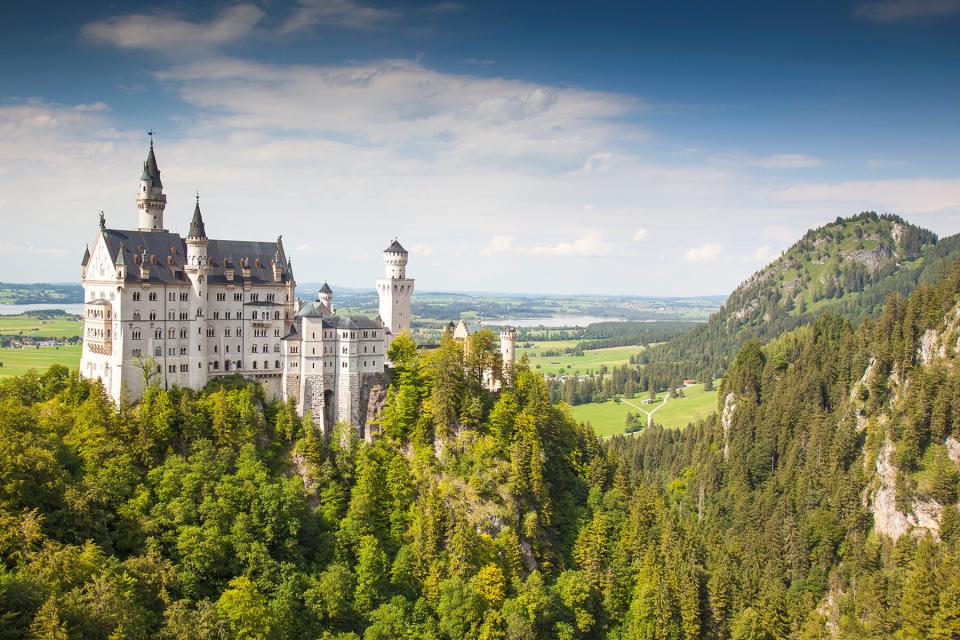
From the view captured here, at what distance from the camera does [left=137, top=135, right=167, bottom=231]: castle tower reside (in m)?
89.3

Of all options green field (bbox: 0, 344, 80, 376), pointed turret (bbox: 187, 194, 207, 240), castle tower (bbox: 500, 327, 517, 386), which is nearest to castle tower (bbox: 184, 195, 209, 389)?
pointed turret (bbox: 187, 194, 207, 240)

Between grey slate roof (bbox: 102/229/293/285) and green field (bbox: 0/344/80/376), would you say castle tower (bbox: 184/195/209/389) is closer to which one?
grey slate roof (bbox: 102/229/293/285)

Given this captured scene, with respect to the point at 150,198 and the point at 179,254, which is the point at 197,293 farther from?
the point at 150,198

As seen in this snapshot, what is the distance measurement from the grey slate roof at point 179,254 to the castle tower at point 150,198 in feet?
15.9

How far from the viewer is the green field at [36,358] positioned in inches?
5141

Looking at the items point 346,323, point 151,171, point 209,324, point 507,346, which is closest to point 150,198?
point 151,171

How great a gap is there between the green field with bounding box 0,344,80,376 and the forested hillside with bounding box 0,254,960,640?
47.2m

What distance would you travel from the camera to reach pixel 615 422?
19312cm

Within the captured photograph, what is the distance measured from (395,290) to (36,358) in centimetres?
8447

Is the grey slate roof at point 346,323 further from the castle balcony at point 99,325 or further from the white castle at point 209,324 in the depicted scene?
the castle balcony at point 99,325

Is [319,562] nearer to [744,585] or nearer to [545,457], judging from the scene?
[545,457]

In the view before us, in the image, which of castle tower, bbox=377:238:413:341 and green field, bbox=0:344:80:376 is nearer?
castle tower, bbox=377:238:413:341

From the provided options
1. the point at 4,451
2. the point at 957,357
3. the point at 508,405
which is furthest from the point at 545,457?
the point at 957,357

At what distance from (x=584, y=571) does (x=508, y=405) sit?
19.2 meters
